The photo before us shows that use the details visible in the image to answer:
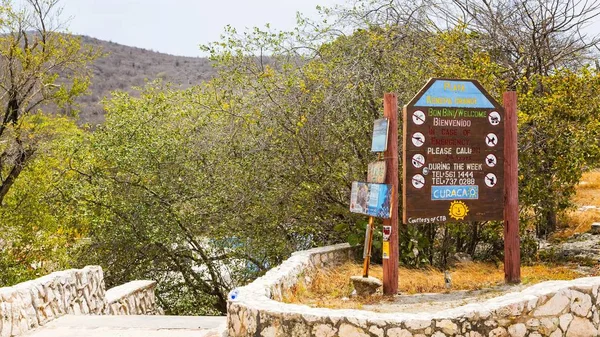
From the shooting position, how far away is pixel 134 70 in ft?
218

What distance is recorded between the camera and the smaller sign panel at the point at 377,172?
848 centimetres

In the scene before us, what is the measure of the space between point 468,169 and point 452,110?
83cm

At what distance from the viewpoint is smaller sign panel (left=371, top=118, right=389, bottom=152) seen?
331 inches

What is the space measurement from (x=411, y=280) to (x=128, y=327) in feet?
13.1

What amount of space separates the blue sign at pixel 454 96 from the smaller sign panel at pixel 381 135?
1.60 feet

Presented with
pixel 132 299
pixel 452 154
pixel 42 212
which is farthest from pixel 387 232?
pixel 42 212

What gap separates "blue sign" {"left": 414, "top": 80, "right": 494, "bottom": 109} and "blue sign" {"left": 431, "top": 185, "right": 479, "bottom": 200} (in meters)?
1.10

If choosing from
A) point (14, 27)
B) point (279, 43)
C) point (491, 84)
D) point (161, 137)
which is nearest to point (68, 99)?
point (14, 27)

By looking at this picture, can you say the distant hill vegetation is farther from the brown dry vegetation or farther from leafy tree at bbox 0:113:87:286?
the brown dry vegetation

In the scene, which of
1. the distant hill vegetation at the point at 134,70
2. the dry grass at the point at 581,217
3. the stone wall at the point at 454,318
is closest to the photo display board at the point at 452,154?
the stone wall at the point at 454,318

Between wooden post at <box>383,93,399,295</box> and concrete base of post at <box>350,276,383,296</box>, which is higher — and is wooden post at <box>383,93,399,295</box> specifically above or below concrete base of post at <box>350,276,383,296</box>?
above

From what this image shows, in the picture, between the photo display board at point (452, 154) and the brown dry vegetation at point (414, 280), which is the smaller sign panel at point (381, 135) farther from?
the brown dry vegetation at point (414, 280)

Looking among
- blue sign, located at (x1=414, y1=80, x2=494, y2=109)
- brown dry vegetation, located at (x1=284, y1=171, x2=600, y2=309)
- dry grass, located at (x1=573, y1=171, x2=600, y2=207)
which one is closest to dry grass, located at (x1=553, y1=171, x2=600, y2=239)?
dry grass, located at (x1=573, y1=171, x2=600, y2=207)

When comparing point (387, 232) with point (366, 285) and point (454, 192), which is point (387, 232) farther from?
point (454, 192)
